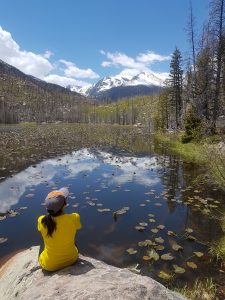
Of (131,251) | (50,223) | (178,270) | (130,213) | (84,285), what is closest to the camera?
(84,285)

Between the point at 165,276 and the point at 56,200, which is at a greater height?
the point at 56,200

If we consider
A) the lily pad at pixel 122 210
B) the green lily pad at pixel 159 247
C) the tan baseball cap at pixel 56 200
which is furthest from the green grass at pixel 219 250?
the tan baseball cap at pixel 56 200

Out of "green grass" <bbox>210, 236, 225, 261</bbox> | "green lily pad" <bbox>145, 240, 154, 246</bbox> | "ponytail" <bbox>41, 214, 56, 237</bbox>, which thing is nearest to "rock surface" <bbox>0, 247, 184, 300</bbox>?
"ponytail" <bbox>41, 214, 56, 237</bbox>

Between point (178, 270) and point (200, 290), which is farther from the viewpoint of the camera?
point (178, 270)

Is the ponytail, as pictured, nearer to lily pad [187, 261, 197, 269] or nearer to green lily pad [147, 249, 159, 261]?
green lily pad [147, 249, 159, 261]

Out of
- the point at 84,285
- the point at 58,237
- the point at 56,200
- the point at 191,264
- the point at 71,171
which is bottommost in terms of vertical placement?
the point at 191,264

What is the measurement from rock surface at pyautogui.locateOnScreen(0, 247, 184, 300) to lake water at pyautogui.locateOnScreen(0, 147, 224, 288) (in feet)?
11.5

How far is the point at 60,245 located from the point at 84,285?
4.40 ft

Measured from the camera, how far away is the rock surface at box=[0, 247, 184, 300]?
4.41 metres

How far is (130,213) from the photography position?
14.0 metres

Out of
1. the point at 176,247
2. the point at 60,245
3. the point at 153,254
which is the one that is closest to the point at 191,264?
the point at 176,247

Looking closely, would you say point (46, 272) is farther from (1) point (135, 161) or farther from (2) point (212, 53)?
(2) point (212, 53)

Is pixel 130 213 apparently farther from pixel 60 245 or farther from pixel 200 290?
pixel 60 245

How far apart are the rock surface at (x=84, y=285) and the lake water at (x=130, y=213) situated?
3502 millimetres
